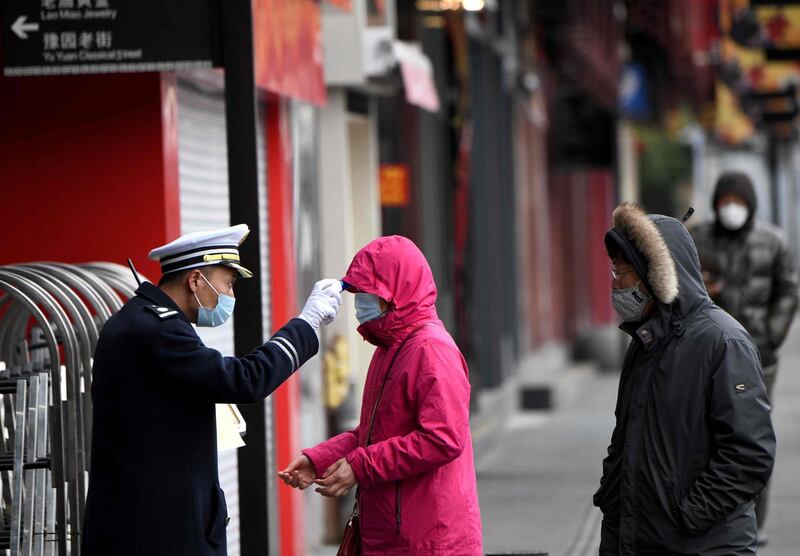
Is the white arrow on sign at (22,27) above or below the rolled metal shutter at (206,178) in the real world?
above

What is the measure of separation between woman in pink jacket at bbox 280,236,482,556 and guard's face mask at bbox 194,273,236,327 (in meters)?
0.42

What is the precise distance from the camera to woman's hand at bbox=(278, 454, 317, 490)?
17.7ft

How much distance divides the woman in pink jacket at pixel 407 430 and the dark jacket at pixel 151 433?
52 cm

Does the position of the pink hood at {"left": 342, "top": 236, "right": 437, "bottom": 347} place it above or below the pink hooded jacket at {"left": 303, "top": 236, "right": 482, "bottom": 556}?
above

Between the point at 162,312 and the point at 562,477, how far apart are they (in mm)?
9108

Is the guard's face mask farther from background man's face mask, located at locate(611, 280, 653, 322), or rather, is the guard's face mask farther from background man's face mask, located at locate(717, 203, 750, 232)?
background man's face mask, located at locate(717, 203, 750, 232)

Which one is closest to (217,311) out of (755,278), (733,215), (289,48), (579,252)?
(289,48)

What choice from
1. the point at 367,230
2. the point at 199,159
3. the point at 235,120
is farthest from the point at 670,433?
the point at 367,230

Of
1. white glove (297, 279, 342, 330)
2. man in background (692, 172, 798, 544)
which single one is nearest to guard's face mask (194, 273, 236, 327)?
white glove (297, 279, 342, 330)

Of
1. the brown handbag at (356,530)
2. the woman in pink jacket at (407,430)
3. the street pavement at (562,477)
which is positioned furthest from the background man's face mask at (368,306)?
the street pavement at (562,477)

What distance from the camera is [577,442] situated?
16.3 metres

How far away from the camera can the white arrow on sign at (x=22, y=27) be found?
6.73 metres

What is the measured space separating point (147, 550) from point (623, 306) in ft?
5.18

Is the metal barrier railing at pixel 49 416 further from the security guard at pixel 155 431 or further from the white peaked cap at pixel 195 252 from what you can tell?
the white peaked cap at pixel 195 252
